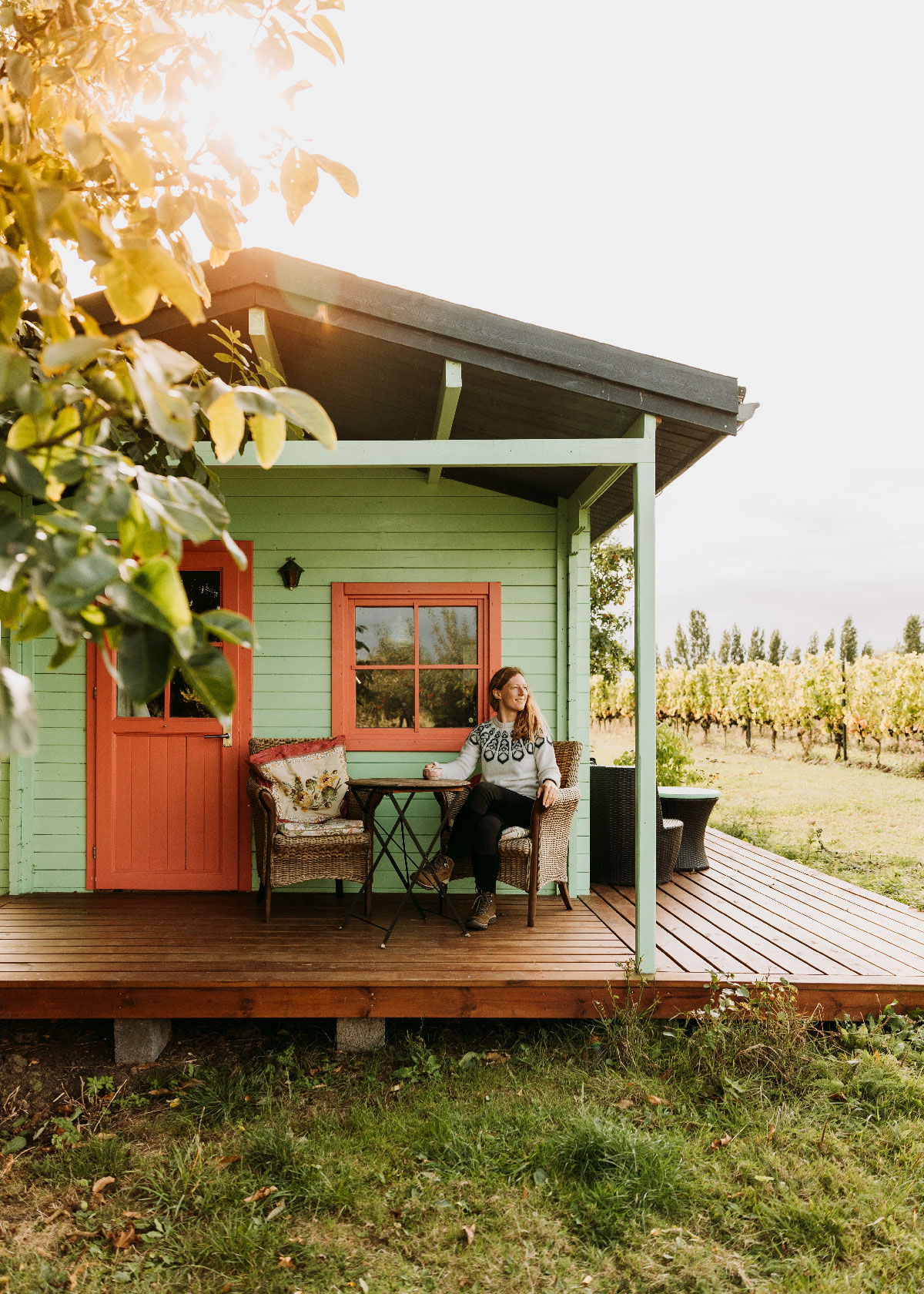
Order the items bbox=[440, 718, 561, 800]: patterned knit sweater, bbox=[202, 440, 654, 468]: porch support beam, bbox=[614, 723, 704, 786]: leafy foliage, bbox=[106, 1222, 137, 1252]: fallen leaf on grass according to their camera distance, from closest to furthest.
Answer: bbox=[106, 1222, 137, 1252]: fallen leaf on grass
bbox=[202, 440, 654, 468]: porch support beam
bbox=[440, 718, 561, 800]: patterned knit sweater
bbox=[614, 723, 704, 786]: leafy foliage

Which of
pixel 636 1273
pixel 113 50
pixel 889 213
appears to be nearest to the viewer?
pixel 113 50

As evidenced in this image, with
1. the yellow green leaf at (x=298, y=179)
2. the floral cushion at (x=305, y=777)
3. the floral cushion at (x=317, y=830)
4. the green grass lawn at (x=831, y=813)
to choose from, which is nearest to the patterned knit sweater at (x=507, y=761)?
the floral cushion at (x=317, y=830)

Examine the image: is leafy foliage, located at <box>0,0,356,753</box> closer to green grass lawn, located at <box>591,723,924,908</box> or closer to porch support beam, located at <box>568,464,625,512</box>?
porch support beam, located at <box>568,464,625,512</box>

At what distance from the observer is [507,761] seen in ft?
14.9

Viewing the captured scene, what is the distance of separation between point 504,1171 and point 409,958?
3.68ft

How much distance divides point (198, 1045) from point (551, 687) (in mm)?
2730

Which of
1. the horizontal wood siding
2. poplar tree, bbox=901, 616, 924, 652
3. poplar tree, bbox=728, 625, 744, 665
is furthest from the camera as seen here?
poplar tree, bbox=728, 625, 744, 665

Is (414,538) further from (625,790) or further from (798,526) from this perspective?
(798,526)

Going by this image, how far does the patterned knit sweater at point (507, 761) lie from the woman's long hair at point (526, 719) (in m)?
0.03

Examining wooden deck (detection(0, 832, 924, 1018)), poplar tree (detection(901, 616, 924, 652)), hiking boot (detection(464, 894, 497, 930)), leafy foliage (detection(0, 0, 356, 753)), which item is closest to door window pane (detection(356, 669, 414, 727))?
wooden deck (detection(0, 832, 924, 1018))

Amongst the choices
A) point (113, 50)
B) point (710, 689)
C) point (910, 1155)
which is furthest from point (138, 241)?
point (710, 689)

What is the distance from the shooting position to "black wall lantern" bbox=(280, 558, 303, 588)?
4.90m

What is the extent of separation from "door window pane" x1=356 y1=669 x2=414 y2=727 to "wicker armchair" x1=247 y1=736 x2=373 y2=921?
85 centimetres

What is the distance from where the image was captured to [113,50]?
1.53 metres
